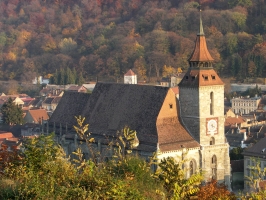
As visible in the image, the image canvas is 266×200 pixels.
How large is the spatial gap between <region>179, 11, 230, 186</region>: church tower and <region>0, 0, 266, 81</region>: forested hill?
63138mm

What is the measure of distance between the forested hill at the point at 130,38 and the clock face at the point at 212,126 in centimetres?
6352

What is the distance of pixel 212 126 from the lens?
46.9m

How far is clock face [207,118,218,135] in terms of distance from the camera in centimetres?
4675

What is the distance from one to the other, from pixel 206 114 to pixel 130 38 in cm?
9007

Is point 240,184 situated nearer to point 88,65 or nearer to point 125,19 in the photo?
point 88,65

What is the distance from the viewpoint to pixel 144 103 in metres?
47.8

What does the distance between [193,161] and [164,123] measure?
258 centimetres

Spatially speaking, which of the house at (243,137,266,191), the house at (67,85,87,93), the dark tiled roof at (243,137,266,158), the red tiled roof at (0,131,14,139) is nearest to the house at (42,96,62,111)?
the house at (67,85,87,93)

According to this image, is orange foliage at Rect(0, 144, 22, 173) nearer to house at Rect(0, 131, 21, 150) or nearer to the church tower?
the church tower

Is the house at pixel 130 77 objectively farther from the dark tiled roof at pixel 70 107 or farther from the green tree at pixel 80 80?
the dark tiled roof at pixel 70 107

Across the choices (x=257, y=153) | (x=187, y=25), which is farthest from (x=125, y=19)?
(x=257, y=153)

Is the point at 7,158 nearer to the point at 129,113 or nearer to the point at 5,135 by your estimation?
the point at 129,113

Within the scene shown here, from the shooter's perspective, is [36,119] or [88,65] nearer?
[36,119]

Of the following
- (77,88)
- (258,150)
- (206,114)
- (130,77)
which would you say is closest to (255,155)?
(258,150)
